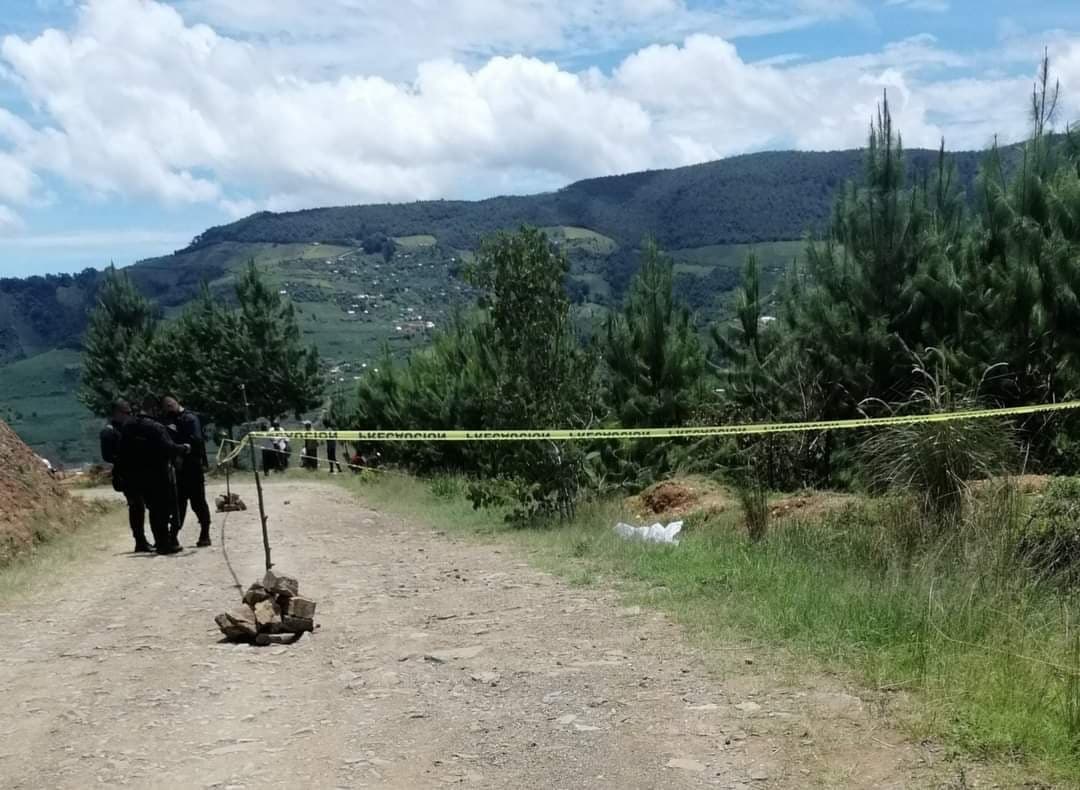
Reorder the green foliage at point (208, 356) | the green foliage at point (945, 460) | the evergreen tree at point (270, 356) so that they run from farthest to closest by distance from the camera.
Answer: the evergreen tree at point (270, 356), the green foliage at point (208, 356), the green foliage at point (945, 460)

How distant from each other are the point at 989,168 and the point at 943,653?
35.3ft

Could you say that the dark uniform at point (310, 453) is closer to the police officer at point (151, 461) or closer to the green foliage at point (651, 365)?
the green foliage at point (651, 365)

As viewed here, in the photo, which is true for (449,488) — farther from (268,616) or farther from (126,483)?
(268,616)

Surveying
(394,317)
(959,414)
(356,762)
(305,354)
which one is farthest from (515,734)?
(394,317)

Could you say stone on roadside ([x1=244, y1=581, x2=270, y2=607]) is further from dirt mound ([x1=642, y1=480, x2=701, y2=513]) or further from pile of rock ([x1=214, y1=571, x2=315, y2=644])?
dirt mound ([x1=642, y1=480, x2=701, y2=513])

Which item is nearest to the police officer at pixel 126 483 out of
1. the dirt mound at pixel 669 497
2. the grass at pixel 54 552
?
the grass at pixel 54 552

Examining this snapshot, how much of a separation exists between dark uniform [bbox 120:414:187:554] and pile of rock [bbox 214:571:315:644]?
503 centimetres

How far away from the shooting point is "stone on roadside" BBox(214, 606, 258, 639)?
296 inches

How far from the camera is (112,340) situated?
153 feet

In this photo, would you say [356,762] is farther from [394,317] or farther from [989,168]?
[394,317]

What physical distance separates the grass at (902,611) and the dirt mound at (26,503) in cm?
734

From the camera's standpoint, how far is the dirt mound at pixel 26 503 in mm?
13406

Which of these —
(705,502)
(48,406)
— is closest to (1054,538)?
(705,502)

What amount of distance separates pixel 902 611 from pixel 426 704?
2825 millimetres
